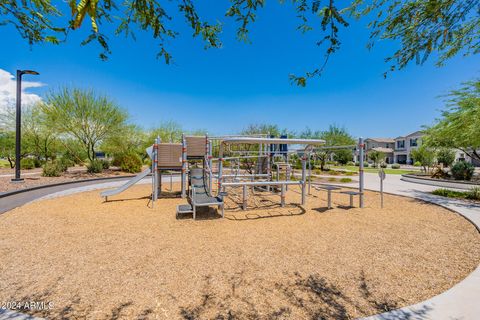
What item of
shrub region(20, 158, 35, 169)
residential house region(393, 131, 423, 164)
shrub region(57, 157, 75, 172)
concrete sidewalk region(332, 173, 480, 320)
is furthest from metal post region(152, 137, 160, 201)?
residential house region(393, 131, 423, 164)

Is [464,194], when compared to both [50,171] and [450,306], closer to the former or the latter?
[450,306]

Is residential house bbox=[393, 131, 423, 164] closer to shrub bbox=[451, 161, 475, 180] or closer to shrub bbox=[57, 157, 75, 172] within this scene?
shrub bbox=[451, 161, 475, 180]

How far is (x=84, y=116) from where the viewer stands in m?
16.8

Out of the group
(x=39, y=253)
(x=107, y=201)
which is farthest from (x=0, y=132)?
(x=39, y=253)

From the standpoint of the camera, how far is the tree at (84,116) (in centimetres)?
1614

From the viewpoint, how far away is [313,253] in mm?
4035

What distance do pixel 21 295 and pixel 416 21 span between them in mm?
6521

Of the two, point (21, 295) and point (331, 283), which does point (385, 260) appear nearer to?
point (331, 283)

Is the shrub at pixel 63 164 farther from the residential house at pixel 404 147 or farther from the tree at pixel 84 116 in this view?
the residential house at pixel 404 147

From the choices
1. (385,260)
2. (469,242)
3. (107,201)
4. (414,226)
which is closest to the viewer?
(385,260)

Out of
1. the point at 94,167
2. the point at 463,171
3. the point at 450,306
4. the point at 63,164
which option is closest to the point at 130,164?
the point at 94,167

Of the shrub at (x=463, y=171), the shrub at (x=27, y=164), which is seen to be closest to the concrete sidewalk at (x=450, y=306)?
the shrub at (x=463, y=171)

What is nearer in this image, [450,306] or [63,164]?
[450,306]

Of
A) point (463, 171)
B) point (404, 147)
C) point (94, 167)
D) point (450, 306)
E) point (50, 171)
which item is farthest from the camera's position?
point (404, 147)
